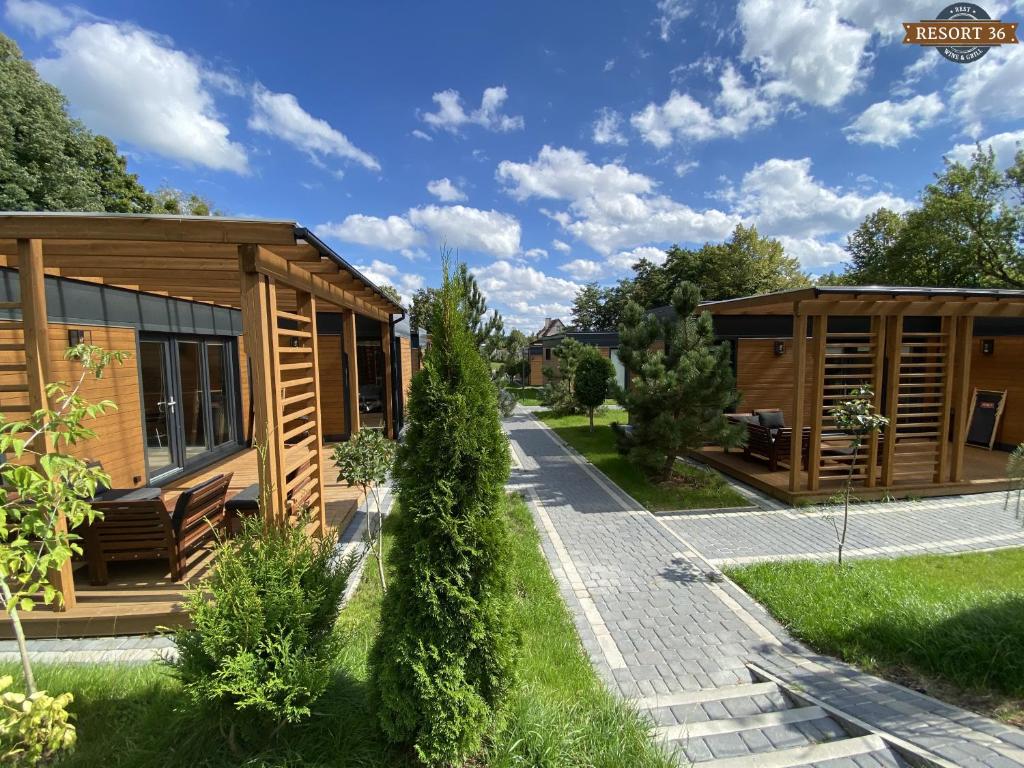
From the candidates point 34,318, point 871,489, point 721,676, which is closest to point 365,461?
point 34,318

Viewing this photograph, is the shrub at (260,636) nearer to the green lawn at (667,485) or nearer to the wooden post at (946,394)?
the green lawn at (667,485)

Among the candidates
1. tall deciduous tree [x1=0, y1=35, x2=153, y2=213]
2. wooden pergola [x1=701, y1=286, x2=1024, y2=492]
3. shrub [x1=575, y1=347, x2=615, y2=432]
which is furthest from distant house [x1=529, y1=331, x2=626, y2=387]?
tall deciduous tree [x1=0, y1=35, x2=153, y2=213]

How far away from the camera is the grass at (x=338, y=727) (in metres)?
2.09

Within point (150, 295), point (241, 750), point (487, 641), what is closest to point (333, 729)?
point (241, 750)

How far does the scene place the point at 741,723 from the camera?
2773mm

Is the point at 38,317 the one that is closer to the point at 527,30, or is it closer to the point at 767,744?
the point at 767,744

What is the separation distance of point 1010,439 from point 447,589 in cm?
1415

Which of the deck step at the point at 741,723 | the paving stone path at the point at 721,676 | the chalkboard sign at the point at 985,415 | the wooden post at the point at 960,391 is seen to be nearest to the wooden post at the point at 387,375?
the paving stone path at the point at 721,676

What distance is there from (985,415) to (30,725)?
15673mm

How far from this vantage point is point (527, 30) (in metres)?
9.36

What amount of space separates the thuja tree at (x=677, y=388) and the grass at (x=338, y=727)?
5.12 metres

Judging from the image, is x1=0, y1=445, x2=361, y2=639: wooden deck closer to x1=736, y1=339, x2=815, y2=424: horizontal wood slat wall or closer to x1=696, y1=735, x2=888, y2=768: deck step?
x1=696, y1=735, x2=888, y2=768: deck step

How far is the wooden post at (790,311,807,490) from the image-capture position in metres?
6.86

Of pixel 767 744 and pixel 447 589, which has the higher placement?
pixel 447 589
